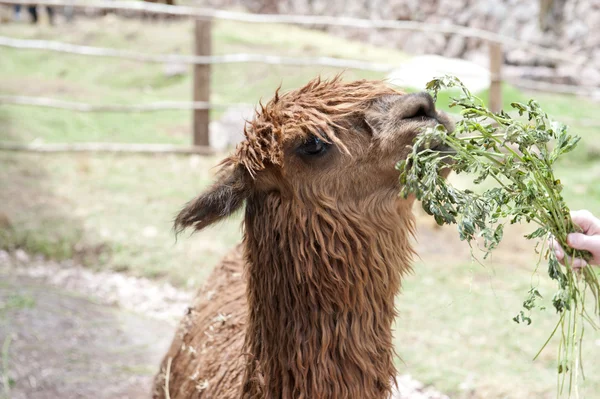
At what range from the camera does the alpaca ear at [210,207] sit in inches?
94.4

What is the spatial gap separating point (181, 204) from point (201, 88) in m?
3.31

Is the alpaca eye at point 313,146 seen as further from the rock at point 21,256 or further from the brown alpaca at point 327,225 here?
the rock at point 21,256

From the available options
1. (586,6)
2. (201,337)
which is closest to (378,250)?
(201,337)

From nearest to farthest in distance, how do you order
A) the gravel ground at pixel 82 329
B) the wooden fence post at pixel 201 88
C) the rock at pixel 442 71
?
the gravel ground at pixel 82 329 → the rock at pixel 442 71 → the wooden fence post at pixel 201 88

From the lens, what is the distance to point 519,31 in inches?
577

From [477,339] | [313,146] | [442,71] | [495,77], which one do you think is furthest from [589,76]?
[313,146]

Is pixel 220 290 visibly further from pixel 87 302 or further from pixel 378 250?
pixel 87 302

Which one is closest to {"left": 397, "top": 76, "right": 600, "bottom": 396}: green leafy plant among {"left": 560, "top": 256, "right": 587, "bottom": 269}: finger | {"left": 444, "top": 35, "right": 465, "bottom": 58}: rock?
{"left": 560, "top": 256, "right": 587, "bottom": 269}: finger

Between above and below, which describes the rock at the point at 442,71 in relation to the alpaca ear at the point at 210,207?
above

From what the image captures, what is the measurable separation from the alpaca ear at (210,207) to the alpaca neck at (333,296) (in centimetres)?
14

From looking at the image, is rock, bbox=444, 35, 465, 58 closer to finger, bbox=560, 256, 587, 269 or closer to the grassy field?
the grassy field

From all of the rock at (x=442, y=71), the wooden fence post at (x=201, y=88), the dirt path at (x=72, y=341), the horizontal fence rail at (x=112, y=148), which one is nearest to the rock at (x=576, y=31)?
the rock at (x=442, y=71)

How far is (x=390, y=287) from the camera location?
2389 mm

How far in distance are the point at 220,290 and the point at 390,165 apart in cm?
133
